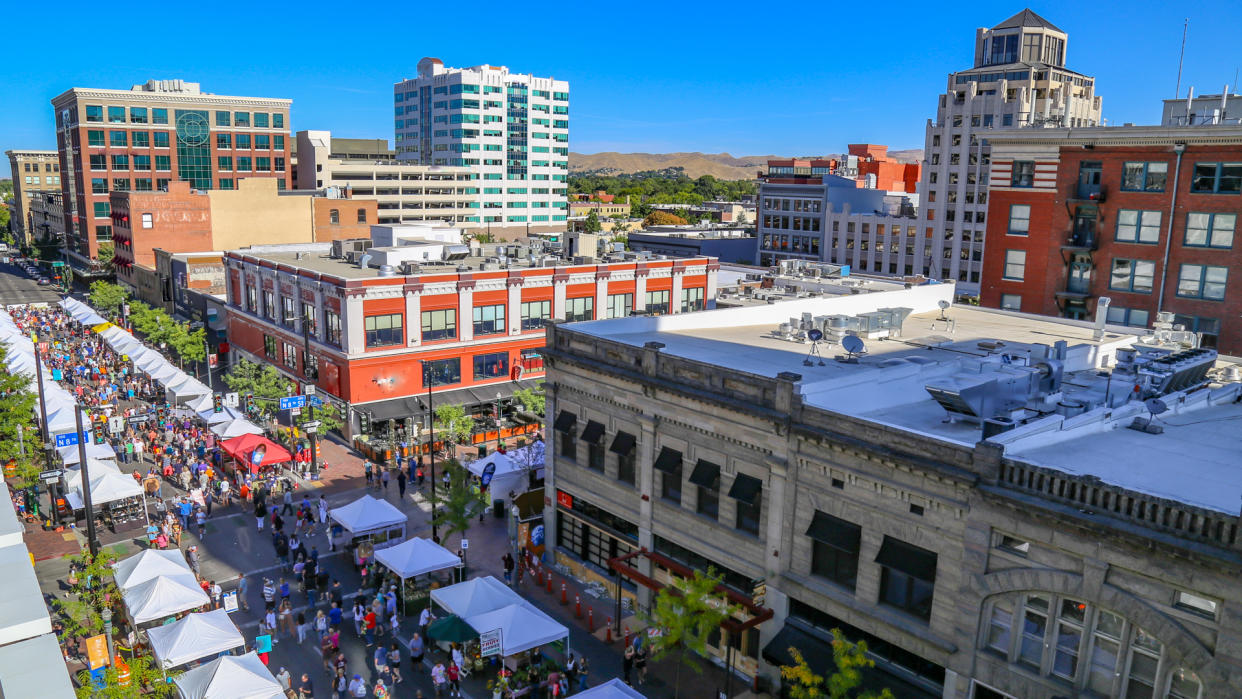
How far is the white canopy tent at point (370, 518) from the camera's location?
3319cm

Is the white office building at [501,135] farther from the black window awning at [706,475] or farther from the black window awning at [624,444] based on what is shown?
the black window awning at [706,475]

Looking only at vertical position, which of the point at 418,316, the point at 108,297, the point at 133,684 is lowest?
the point at 133,684

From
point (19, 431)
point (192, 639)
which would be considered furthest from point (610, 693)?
point (19, 431)

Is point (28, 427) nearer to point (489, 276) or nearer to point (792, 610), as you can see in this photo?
point (489, 276)

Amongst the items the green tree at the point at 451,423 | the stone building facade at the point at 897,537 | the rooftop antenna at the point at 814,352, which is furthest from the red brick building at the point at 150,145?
the rooftop antenna at the point at 814,352

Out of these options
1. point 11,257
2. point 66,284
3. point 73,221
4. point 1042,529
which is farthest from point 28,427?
point 11,257

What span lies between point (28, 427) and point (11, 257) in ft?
476

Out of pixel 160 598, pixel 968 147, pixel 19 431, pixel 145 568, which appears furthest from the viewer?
pixel 968 147

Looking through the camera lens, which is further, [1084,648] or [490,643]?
[490,643]

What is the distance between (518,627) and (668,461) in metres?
6.81

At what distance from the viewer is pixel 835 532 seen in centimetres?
2250

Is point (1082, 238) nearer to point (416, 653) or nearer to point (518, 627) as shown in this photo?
point (518, 627)

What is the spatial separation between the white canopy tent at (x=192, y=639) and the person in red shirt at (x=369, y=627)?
161 inches

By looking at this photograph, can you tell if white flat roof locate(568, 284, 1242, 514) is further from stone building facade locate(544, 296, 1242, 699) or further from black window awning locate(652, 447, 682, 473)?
black window awning locate(652, 447, 682, 473)
